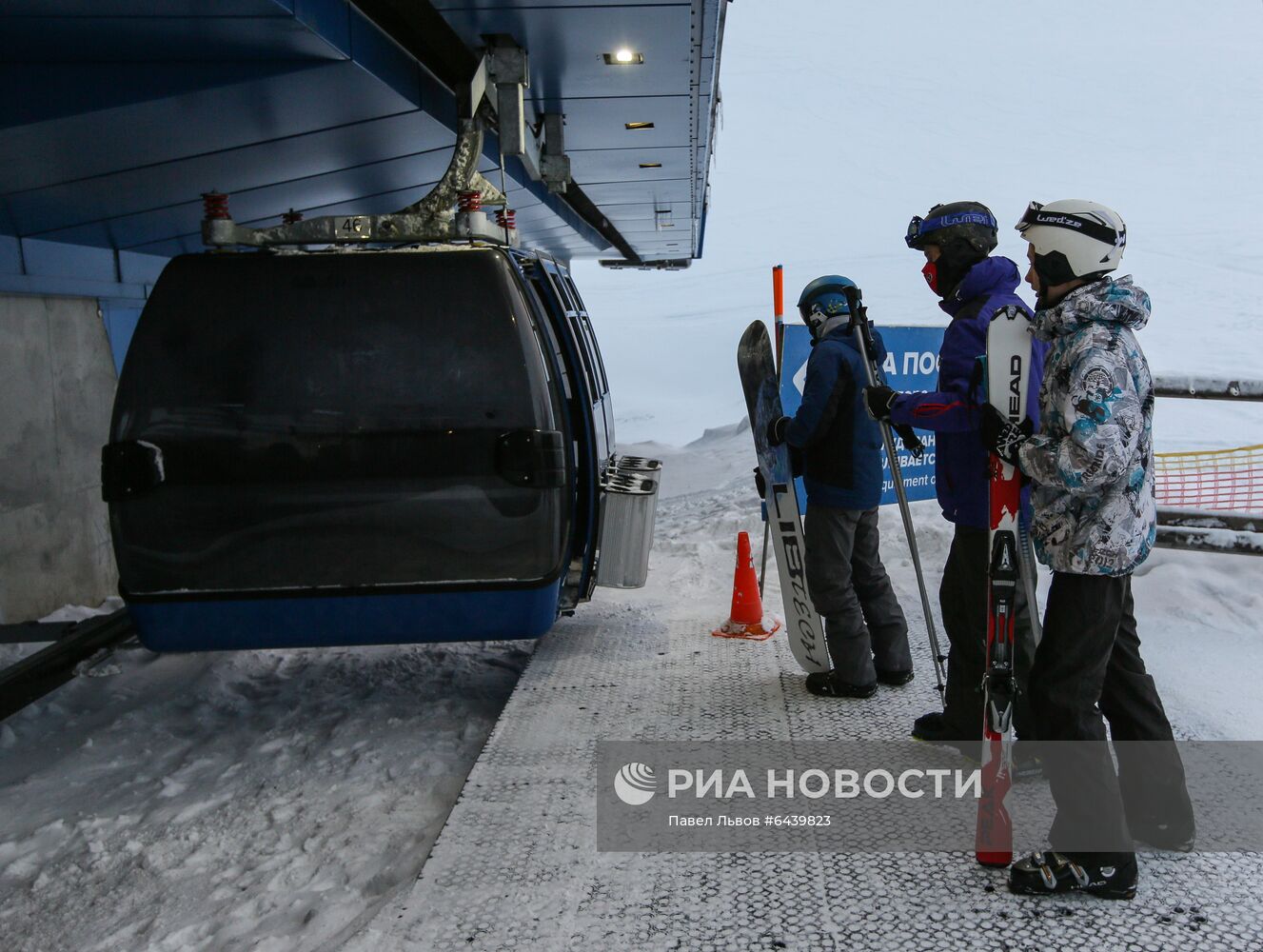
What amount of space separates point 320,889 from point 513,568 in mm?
1326

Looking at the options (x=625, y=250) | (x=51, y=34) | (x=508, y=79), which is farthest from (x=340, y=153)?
(x=625, y=250)

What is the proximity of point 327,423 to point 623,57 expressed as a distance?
308 cm

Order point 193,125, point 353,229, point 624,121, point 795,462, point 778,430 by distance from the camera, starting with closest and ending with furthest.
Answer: point 353,229 → point 778,430 → point 795,462 → point 193,125 → point 624,121

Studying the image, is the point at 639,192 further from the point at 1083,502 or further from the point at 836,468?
the point at 1083,502

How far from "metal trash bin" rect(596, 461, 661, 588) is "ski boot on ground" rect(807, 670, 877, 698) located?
96 cm

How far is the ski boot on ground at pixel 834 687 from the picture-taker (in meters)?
4.42

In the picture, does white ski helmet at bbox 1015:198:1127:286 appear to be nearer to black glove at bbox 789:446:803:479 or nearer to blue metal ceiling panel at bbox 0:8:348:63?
black glove at bbox 789:446:803:479

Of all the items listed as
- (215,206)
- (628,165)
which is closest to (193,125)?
(215,206)

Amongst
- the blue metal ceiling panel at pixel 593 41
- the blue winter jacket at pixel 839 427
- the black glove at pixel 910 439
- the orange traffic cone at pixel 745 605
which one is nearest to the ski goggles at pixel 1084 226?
the black glove at pixel 910 439

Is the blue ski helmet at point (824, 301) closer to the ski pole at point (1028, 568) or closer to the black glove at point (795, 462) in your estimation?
the black glove at point (795, 462)

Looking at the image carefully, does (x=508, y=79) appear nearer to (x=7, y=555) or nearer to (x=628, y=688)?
(x=628, y=688)

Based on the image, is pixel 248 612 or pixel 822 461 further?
pixel 822 461

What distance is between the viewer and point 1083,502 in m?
2.81

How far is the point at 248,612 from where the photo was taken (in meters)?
4.02
